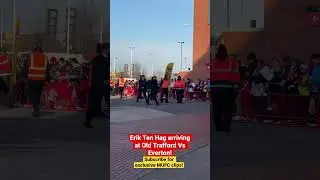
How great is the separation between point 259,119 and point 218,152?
0.34 meters

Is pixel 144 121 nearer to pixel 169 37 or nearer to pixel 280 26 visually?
pixel 169 37

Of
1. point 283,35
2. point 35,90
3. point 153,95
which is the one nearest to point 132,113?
point 153,95

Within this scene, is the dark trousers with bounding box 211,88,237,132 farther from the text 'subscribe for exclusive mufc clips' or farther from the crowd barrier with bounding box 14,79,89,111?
the crowd barrier with bounding box 14,79,89,111

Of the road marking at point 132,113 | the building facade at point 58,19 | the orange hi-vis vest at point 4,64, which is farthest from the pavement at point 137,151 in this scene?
the building facade at point 58,19

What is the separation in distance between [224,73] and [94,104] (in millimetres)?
650

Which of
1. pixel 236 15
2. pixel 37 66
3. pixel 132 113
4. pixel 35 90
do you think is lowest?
pixel 132 113

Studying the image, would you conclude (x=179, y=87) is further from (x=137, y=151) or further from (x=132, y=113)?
(x=137, y=151)

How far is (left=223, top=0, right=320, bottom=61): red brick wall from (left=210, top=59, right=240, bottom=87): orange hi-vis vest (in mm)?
99

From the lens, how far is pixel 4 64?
2297 millimetres

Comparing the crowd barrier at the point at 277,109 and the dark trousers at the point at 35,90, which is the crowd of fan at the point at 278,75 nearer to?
the crowd barrier at the point at 277,109

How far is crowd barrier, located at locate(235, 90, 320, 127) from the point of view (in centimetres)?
214

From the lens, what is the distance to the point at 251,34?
195 centimetres

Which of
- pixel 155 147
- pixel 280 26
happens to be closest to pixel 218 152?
pixel 155 147

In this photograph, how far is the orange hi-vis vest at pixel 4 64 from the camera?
7.44 ft
